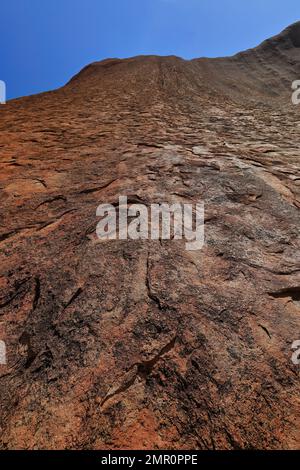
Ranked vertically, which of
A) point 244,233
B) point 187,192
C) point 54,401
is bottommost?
point 54,401

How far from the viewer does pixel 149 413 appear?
6.40ft

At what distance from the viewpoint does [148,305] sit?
262 centimetres

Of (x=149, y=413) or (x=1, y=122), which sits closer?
(x=149, y=413)

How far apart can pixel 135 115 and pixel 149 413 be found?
26.1 ft

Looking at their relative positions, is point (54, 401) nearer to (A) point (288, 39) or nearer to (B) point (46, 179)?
(B) point (46, 179)

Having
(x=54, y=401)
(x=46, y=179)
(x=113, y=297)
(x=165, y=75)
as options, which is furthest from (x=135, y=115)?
(x=165, y=75)

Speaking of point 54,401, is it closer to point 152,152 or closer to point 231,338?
point 231,338

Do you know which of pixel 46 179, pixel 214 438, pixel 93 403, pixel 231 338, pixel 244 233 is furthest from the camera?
pixel 46 179

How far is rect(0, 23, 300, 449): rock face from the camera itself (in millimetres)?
1920

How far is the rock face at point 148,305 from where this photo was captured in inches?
75.6

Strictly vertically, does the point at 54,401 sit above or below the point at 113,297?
below

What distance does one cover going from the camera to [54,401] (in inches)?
78.4

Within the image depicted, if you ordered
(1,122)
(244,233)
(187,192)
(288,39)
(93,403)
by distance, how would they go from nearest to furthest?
(93,403) → (244,233) → (187,192) → (1,122) → (288,39)

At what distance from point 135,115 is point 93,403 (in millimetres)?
7893
